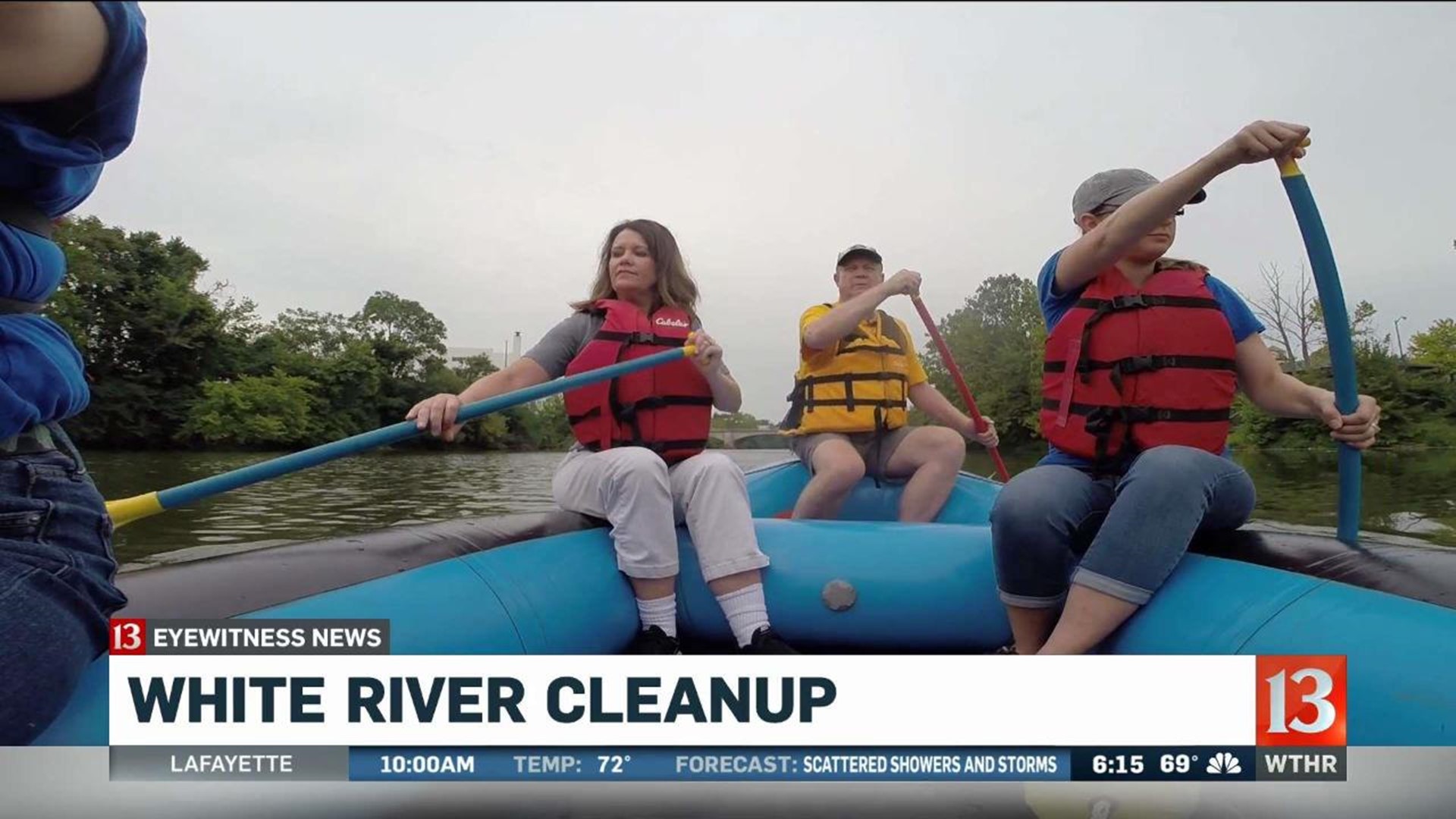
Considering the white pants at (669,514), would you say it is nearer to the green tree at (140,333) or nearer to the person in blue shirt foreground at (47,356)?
the person in blue shirt foreground at (47,356)

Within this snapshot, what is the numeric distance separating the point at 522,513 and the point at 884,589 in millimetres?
815

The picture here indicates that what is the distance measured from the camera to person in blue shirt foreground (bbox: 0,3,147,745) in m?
0.62

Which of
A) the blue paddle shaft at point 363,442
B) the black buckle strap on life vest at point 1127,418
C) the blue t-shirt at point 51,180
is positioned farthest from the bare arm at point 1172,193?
the blue t-shirt at point 51,180

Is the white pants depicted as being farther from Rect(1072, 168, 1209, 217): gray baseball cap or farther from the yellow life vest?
the yellow life vest

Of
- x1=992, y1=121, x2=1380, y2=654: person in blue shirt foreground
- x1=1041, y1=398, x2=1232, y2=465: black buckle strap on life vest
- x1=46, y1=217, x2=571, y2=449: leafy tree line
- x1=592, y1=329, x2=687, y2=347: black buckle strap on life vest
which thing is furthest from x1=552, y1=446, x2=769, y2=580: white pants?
x1=46, y1=217, x2=571, y2=449: leafy tree line

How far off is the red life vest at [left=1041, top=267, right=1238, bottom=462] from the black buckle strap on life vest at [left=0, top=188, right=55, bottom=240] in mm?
1364

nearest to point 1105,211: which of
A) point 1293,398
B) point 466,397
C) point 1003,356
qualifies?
point 1293,398

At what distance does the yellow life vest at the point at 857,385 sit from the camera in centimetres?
244

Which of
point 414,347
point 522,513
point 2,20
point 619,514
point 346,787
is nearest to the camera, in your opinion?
point 2,20

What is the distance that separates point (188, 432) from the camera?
653 inches

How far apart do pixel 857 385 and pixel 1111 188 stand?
119 centimetres

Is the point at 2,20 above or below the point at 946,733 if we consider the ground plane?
above

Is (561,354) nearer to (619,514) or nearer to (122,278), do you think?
(619,514)

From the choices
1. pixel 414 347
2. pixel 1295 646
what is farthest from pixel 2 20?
pixel 414 347
